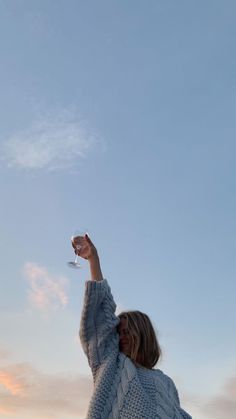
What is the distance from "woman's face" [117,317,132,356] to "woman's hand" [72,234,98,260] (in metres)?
0.63

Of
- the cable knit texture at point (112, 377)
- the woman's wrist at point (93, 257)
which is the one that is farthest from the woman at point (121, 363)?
the woman's wrist at point (93, 257)

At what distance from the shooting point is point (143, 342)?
4801mm

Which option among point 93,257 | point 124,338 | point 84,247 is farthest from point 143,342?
point 84,247

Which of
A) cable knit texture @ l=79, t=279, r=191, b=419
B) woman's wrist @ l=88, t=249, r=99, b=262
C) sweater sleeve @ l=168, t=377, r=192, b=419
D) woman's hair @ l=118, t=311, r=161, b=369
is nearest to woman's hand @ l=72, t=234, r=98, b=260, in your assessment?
woman's wrist @ l=88, t=249, r=99, b=262

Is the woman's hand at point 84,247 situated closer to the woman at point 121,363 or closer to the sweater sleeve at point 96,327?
the woman at point 121,363

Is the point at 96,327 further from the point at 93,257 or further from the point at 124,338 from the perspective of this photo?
the point at 93,257

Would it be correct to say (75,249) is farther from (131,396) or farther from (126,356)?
(131,396)

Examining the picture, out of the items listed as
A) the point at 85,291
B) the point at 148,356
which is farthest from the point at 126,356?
the point at 85,291

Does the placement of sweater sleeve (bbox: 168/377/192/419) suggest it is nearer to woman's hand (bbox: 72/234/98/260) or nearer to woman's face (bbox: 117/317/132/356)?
woman's face (bbox: 117/317/132/356)

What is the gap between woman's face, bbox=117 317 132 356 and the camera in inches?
190

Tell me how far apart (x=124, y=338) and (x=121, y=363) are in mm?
235

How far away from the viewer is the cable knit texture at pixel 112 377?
4.46 m

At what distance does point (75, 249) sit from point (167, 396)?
1453 millimetres

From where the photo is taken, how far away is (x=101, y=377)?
4.57 m
